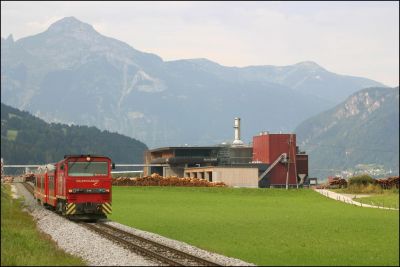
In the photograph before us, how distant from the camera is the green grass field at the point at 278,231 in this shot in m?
28.2

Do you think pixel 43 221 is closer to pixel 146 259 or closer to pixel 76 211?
pixel 76 211

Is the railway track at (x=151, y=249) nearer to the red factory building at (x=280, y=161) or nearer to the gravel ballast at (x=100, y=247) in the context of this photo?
the gravel ballast at (x=100, y=247)

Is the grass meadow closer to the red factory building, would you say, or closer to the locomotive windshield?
the locomotive windshield

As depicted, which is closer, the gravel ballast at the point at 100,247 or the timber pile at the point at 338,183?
the gravel ballast at the point at 100,247

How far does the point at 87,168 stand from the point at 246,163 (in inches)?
3750

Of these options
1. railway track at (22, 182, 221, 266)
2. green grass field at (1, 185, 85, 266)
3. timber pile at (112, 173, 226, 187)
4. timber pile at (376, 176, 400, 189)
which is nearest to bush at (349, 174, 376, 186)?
timber pile at (376, 176, 400, 189)

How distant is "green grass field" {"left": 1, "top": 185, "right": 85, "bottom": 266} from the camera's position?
23.3 metres

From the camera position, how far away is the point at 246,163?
456 feet

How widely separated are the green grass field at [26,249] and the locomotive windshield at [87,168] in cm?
1072

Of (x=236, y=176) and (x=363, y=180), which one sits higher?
(x=236, y=176)

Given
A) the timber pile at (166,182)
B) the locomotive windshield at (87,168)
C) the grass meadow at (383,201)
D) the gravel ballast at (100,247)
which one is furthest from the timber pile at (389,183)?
the gravel ballast at (100,247)

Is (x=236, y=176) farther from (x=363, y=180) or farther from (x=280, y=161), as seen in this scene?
(x=363, y=180)

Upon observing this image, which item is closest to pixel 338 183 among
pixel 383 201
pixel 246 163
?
pixel 246 163

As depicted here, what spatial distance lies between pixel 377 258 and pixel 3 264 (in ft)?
47.9
